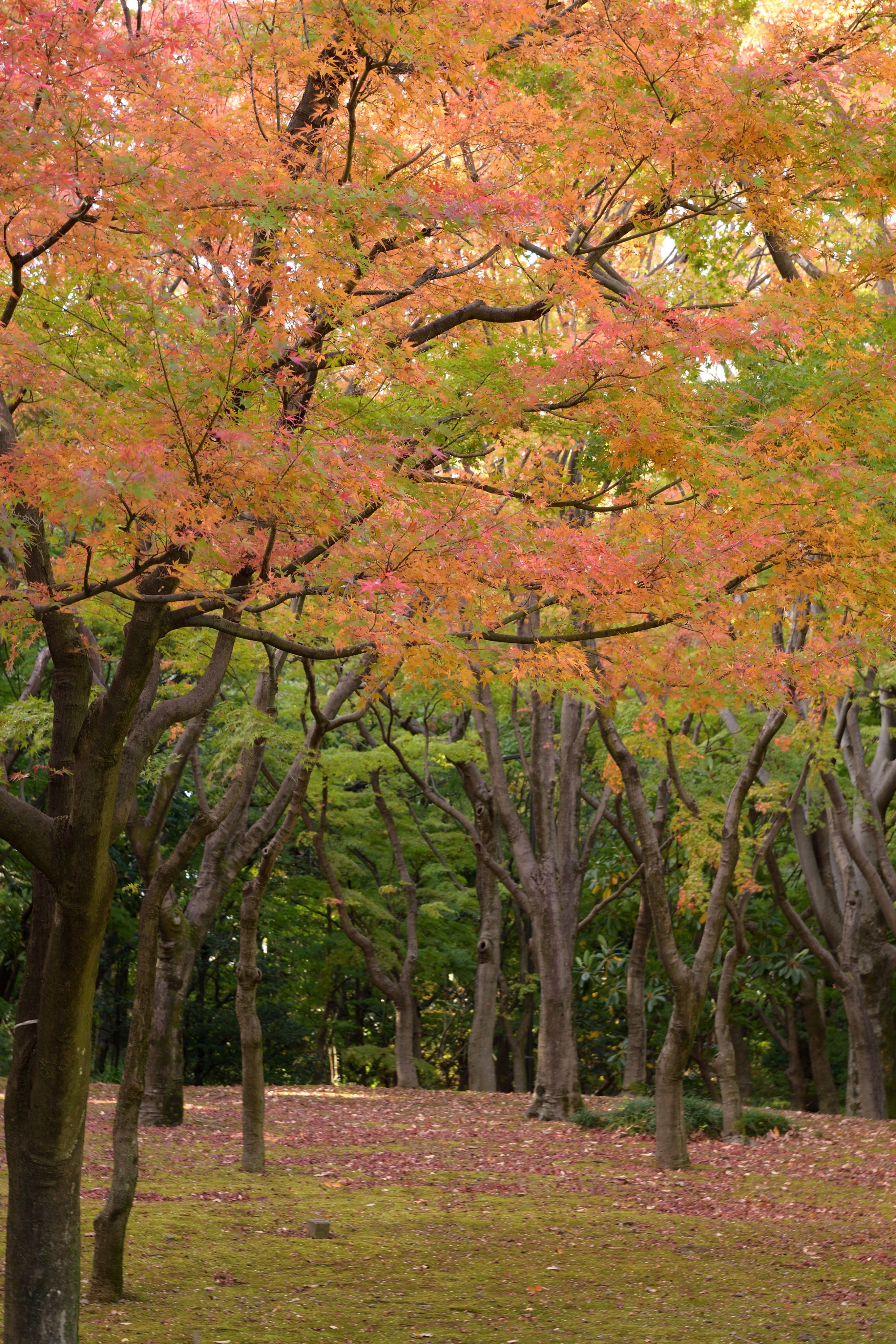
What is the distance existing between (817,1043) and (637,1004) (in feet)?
17.2

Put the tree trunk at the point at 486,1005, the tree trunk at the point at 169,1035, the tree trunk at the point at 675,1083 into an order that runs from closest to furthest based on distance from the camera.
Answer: the tree trunk at the point at 675,1083
the tree trunk at the point at 169,1035
the tree trunk at the point at 486,1005

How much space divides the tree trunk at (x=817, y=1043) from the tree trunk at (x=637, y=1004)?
14.7 ft

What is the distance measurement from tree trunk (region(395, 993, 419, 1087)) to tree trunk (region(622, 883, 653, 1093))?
15.0 ft

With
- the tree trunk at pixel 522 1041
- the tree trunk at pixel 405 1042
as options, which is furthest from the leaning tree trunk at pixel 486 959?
the tree trunk at pixel 522 1041

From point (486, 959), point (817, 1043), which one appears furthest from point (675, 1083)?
point (817, 1043)

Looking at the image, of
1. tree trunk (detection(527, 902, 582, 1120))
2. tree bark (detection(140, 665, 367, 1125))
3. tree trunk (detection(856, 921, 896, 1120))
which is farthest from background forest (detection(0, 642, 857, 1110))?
tree bark (detection(140, 665, 367, 1125))

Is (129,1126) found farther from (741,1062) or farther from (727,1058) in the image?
(741,1062)

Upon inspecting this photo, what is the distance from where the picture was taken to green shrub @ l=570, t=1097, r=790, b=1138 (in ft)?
46.2

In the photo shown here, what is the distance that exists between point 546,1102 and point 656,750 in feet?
16.7

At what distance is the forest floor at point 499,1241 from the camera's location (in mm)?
6453

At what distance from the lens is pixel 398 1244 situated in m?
8.27

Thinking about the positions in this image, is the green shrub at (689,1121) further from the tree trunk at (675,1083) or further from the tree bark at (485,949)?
the tree bark at (485,949)

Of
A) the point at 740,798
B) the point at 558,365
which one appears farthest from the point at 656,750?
the point at 558,365

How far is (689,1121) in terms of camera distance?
14484 mm
